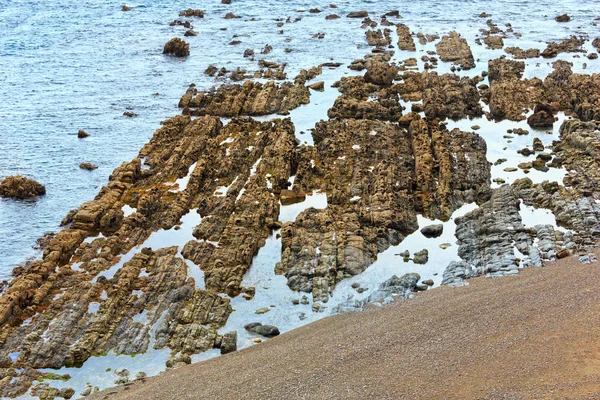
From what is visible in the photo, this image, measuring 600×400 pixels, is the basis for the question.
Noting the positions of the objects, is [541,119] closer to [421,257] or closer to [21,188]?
[421,257]

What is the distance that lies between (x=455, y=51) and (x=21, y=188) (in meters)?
32.6

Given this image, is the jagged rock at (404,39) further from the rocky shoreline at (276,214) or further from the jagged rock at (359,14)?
the rocky shoreline at (276,214)

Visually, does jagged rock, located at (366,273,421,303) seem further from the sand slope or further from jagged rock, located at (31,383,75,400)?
jagged rock, located at (31,383,75,400)

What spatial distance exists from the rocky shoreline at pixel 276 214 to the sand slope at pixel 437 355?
1.43 metres

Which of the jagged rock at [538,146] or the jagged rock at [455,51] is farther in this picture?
the jagged rock at [455,51]

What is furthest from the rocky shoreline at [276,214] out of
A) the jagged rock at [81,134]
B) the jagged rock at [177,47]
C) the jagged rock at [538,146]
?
the jagged rock at [177,47]

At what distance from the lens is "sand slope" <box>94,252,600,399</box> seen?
1717 centimetres

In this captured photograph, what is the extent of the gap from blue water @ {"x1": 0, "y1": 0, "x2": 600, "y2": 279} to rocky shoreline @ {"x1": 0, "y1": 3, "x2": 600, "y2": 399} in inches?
84.6

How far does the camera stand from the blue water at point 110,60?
3353cm

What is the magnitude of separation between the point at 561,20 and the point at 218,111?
35.5 m

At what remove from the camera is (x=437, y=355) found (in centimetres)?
1853

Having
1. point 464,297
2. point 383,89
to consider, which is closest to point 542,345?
point 464,297

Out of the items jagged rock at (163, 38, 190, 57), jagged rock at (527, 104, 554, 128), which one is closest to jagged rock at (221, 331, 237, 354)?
jagged rock at (527, 104, 554, 128)

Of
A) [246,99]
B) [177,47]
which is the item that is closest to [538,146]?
[246,99]
